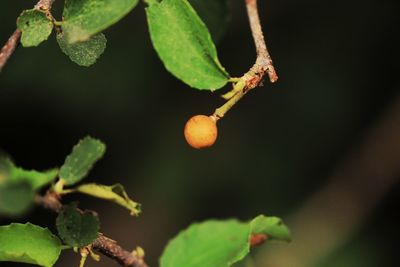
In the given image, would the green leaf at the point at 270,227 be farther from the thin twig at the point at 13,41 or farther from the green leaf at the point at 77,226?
the thin twig at the point at 13,41

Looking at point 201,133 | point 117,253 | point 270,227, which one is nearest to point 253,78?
→ point 201,133

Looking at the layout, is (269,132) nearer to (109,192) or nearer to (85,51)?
(85,51)

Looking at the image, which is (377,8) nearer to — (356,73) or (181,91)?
(356,73)

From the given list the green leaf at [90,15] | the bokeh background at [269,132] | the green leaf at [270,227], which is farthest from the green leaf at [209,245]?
the bokeh background at [269,132]

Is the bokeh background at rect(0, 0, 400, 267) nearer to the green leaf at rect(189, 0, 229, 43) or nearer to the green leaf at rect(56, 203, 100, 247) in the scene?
the green leaf at rect(189, 0, 229, 43)

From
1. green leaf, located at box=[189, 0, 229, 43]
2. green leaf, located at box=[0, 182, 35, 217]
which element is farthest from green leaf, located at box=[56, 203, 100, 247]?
green leaf, located at box=[189, 0, 229, 43]

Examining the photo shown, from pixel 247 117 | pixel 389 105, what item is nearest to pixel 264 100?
pixel 247 117
